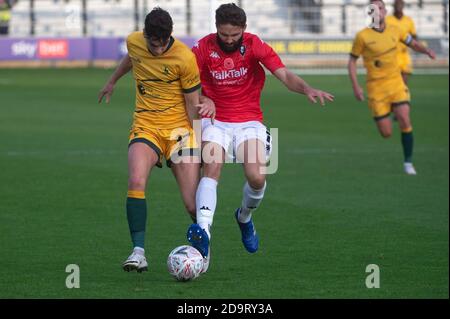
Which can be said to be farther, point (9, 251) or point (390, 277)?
point (9, 251)

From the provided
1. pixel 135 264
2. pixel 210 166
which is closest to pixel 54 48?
pixel 210 166

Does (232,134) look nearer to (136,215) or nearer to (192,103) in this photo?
(192,103)

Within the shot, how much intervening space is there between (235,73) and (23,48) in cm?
3621

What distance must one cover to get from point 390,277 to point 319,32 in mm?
37344

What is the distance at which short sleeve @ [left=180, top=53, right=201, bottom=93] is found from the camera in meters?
8.95

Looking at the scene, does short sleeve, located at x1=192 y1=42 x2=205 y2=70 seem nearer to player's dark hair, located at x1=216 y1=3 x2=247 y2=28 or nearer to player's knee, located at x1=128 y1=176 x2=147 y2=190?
player's dark hair, located at x1=216 y1=3 x2=247 y2=28

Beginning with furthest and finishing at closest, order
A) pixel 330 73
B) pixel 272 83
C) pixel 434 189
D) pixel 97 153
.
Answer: pixel 330 73, pixel 272 83, pixel 97 153, pixel 434 189

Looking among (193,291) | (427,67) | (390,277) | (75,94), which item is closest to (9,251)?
(193,291)

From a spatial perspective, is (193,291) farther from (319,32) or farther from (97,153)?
(319,32)

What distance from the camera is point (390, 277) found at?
8.63 m

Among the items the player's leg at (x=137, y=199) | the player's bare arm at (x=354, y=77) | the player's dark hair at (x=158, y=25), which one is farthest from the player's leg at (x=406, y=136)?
the player's dark hair at (x=158, y=25)

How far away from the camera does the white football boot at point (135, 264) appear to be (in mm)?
8391

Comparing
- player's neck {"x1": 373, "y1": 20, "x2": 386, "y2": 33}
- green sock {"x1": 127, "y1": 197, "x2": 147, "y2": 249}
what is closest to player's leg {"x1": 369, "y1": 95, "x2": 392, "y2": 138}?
player's neck {"x1": 373, "y1": 20, "x2": 386, "y2": 33}

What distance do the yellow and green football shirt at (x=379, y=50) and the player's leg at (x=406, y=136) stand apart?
51cm
